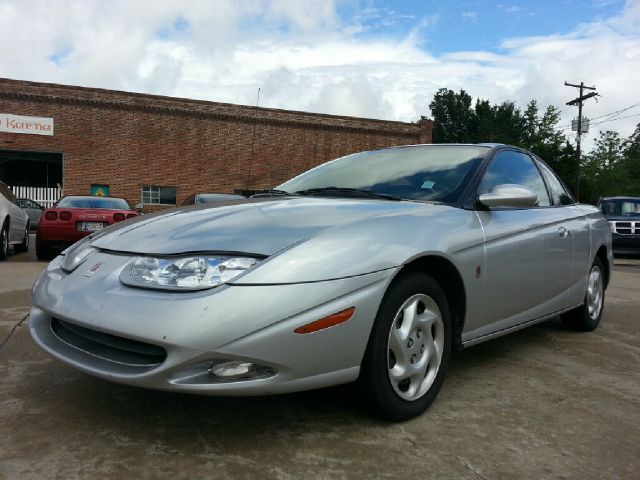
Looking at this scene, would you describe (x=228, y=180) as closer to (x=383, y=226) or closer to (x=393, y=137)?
(x=393, y=137)

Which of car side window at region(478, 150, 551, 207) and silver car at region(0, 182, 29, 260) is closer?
car side window at region(478, 150, 551, 207)

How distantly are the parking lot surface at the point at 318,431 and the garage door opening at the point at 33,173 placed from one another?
20.1 meters

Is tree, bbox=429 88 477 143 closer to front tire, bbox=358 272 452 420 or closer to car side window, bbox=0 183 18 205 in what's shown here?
car side window, bbox=0 183 18 205

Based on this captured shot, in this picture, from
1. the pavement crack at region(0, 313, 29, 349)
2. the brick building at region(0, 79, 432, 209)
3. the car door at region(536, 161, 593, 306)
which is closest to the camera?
the pavement crack at region(0, 313, 29, 349)

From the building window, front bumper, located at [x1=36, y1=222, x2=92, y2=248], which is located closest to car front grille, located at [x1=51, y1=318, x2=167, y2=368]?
front bumper, located at [x1=36, y1=222, x2=92, y2=248]

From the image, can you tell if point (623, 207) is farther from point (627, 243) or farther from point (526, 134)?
point (526, 134)

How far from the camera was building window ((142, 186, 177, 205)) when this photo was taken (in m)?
21.7

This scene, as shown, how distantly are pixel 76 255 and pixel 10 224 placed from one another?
785cm

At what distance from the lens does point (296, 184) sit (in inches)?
145

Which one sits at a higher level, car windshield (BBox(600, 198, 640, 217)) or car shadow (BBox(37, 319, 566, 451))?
car windshield (BBox(600, 198, 640, 217))

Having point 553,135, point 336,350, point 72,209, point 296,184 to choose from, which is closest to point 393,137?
point 72,209

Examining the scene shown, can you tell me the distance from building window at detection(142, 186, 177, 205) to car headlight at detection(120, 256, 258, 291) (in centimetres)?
2025

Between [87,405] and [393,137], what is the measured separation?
2430 cm

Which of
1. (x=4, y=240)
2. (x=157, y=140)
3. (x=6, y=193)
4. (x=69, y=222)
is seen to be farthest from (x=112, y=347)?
(x=157, y=140)
